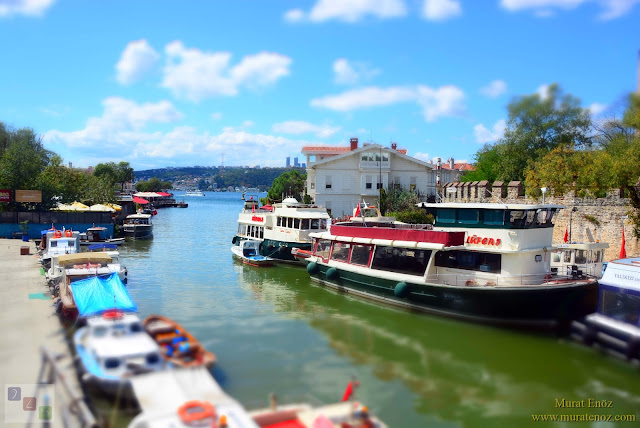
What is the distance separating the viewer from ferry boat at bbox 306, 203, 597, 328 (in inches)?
719

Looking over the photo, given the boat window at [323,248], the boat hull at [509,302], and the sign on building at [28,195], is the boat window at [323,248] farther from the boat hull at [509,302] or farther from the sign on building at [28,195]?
the sign on building at [28,195]

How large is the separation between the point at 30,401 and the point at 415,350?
1115cm

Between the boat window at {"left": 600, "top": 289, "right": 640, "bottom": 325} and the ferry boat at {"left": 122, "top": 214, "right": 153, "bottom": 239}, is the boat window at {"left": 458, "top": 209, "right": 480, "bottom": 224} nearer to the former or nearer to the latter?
the boat window at {"left": 600, "top": 289, "right": 640, "bottom": 325}

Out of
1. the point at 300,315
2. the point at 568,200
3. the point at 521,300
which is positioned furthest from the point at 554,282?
the point at 568,200

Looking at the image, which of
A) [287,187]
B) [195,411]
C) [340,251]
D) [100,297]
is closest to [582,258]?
[340,251]

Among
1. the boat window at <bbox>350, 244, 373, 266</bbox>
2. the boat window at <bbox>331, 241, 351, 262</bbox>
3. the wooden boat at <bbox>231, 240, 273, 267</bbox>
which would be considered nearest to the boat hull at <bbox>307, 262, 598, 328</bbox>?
the boat window at <bbox>350, 244, 373, 266</bbox>

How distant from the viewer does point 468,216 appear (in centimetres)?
2125

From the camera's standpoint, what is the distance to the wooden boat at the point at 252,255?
108 ft

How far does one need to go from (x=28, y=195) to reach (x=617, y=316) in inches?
1773

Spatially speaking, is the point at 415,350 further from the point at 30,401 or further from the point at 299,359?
the point at 30,401

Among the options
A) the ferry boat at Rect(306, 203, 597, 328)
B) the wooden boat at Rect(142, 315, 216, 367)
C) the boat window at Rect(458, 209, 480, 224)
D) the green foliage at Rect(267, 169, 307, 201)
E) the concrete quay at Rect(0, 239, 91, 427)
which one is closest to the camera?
the concrete quay at Rect(0, 239, 91, 427)

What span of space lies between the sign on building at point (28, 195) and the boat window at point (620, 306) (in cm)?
4407

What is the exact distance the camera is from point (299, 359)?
15273mm

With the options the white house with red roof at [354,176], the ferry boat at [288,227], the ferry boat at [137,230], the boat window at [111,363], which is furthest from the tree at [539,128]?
the boat window at [111,363]
